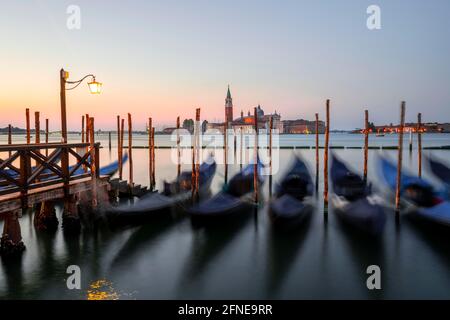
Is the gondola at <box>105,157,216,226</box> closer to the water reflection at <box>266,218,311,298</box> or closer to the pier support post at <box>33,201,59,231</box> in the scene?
the pier support post at <box>33,201,59,231</box>

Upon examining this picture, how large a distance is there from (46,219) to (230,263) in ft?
17.3

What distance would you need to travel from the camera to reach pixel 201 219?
9.95 metres

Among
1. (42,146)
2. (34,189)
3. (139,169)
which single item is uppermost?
(42,146)

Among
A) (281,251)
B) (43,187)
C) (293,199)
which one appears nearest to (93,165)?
(43,187)

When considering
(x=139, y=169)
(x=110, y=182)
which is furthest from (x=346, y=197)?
(x=139, y=169)

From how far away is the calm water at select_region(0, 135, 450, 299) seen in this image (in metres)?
6.34

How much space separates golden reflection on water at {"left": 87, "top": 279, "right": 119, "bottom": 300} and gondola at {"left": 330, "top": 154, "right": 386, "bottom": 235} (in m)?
6.19

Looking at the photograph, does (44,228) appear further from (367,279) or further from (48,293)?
(367,279)

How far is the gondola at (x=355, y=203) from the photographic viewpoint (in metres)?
8.83

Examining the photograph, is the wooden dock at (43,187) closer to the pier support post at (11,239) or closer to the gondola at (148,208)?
the pier support post at (11,239)

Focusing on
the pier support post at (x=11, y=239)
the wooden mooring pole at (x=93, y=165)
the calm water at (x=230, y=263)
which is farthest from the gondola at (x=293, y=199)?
the pier support post at (x=11, y=239)

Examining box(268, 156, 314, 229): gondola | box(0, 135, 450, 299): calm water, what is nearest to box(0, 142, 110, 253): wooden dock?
box(0, 135, 450, 299): calm water
